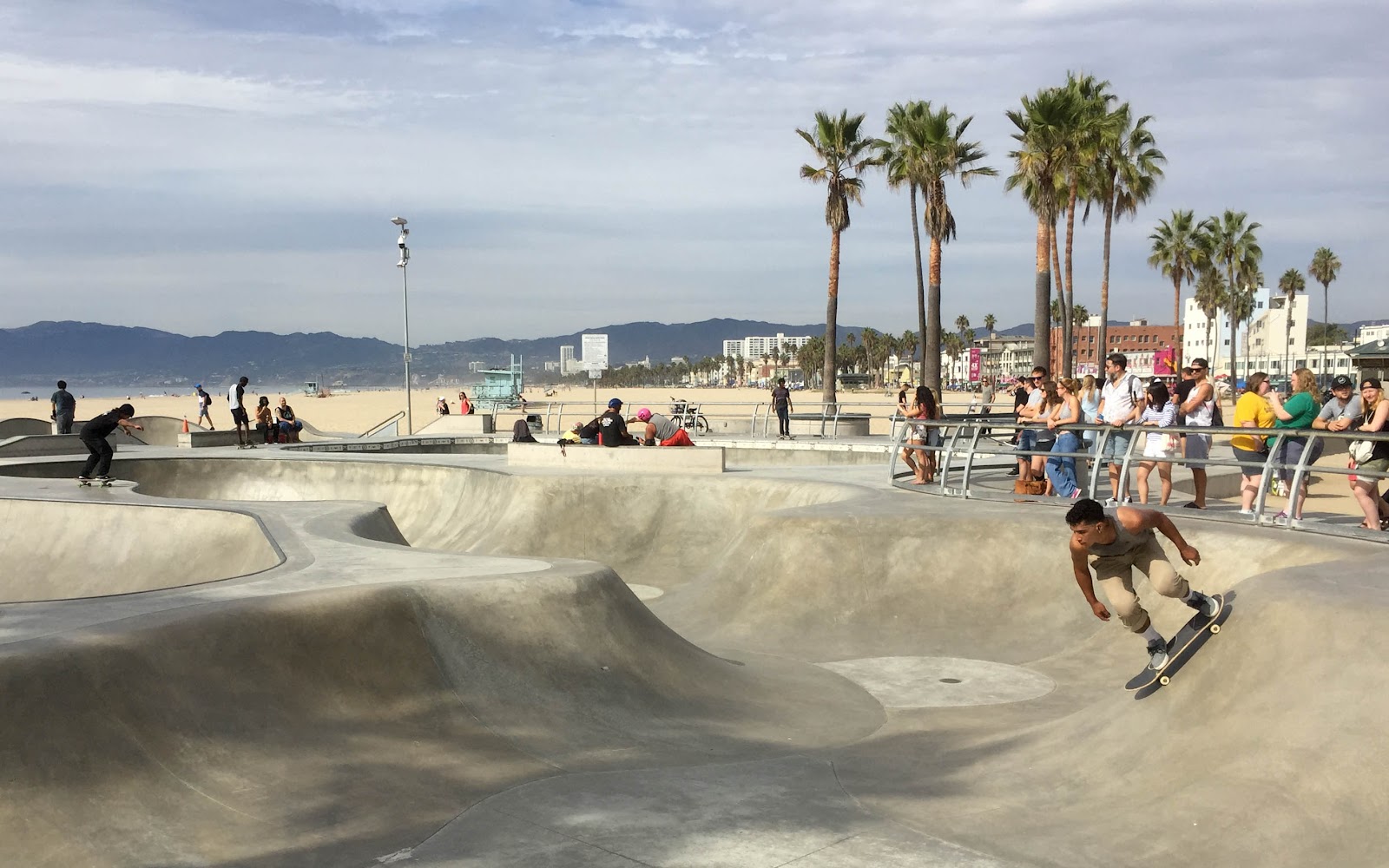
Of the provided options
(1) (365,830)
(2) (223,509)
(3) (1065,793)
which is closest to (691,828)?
(1) (365,830)

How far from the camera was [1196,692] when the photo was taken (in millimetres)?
6559

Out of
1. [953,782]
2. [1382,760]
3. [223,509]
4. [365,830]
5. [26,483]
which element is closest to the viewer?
[1382,760]

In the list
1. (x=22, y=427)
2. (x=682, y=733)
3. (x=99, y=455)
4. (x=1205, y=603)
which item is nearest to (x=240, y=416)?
(x=99, y=455)

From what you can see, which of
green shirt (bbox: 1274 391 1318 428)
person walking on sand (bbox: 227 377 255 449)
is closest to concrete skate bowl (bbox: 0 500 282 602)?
green shirt (bbox: 1274 391 1318 428)

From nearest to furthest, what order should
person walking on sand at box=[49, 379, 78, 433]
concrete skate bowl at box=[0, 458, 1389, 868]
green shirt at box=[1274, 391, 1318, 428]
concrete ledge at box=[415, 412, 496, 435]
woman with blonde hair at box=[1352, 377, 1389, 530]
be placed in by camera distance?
concrete skate bowl at box=[0, 458, 1389, 868] → woman with blonde hair at box=[1352, 377, 1389, 530] → green shirt at box=[1274, 391, 1318, 428] → person walking on sand at box=[49, 379, 78, 433] → concrete ledge at box=[415, 412, 496, 435]

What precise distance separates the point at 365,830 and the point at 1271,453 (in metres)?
9.00

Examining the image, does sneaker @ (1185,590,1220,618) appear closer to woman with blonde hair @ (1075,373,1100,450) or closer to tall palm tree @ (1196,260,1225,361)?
woman with blonde hair @ (1075,373,1100,450)

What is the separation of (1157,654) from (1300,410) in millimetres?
5973

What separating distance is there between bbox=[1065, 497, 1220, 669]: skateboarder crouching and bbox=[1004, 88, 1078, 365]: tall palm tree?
30753mm

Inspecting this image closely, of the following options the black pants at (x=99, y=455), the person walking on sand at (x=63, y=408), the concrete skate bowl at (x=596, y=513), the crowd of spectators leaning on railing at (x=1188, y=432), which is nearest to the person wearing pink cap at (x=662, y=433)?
the concrete skate bowl at (x=596, y=513)

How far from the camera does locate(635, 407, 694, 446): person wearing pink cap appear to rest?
20.5m

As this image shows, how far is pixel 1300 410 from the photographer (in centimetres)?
1171

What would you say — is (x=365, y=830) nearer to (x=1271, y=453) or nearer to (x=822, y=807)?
(x=822, y=807)

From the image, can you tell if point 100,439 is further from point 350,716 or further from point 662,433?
point 350,716
